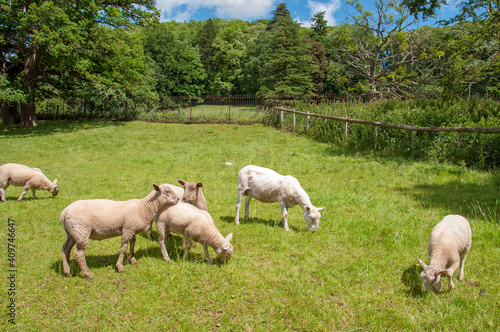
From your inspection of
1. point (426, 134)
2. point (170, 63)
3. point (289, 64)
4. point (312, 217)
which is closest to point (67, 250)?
point (312, 217)

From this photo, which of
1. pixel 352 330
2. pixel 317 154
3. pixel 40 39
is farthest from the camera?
pixel 40 39

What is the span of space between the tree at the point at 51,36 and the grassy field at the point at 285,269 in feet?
46.7

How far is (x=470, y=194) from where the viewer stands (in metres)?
8.48

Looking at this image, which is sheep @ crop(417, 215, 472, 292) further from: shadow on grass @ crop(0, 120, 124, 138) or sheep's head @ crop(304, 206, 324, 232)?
shadow on grass @ crop(0, 120, 124, 138)

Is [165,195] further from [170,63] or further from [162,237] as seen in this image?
[170,63]

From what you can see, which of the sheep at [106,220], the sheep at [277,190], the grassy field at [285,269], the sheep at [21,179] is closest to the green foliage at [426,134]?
the grassy field at [285,269]

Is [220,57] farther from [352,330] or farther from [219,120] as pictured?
[352,330]

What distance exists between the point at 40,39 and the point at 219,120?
1249 centimetres

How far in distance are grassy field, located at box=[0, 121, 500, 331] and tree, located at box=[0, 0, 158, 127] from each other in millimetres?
14222

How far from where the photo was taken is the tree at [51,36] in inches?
805

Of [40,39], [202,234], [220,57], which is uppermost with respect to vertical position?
[220,57]

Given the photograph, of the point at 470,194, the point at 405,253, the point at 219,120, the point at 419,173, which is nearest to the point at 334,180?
the point at 419,173

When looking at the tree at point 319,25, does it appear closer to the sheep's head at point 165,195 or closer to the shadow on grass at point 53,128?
the shadow on grass at point 53,128

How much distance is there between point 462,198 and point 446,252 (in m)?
4.59
